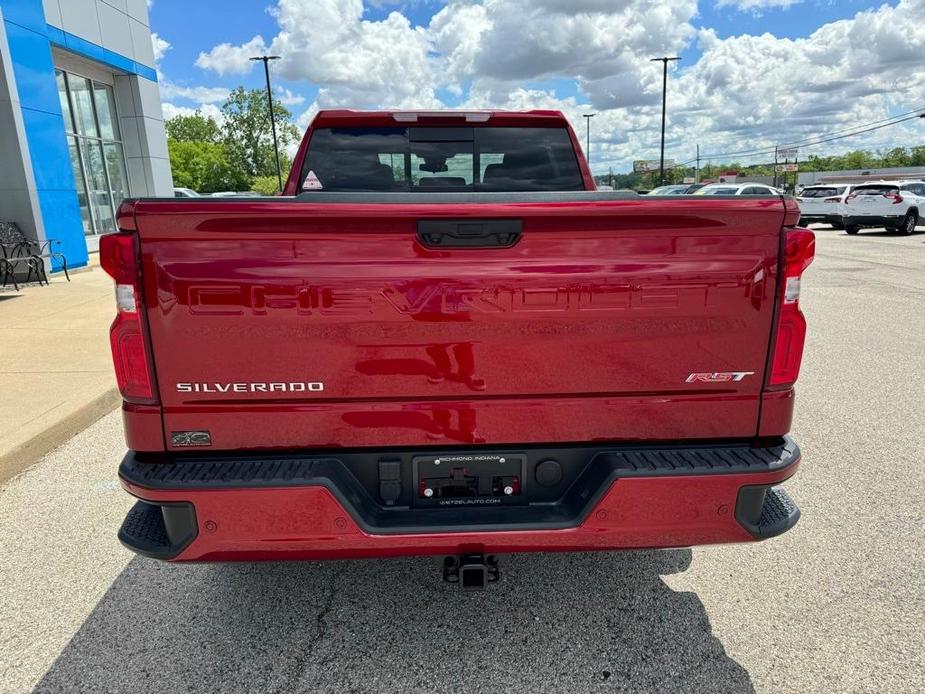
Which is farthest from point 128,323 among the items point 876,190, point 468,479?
point 876,190

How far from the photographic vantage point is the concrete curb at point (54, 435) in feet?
13.7

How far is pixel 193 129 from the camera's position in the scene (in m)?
102

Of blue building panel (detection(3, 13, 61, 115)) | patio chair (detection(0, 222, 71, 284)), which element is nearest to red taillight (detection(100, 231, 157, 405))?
patio chair (detection(0, 222, 71, 284))

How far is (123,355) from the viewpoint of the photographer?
2059mm

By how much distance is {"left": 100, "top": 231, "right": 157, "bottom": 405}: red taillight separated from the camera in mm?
1979

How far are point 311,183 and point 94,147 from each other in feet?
52.0

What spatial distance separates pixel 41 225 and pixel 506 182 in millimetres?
11579

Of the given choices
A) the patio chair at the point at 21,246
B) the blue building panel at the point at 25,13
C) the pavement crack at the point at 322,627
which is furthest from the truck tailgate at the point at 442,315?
the blue building panel at the point at 25,13

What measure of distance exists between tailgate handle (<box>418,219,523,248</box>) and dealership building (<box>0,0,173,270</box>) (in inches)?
501

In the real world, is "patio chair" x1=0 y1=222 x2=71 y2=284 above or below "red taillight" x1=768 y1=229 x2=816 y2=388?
below

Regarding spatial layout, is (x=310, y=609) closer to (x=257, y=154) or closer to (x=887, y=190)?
(x=887, y=190)

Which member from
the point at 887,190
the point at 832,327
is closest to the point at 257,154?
the point at 887,190

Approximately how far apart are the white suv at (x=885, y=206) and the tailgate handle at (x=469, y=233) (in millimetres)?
25075

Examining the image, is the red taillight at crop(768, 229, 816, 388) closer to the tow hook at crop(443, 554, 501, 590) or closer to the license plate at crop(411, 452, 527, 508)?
the license plate at crop(411, 452, 527, 508)
